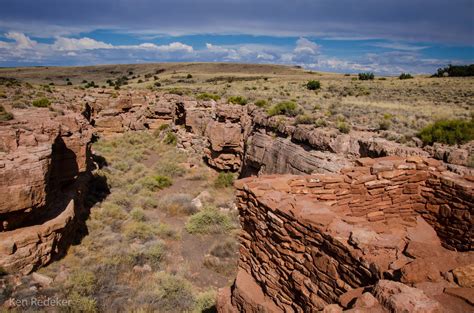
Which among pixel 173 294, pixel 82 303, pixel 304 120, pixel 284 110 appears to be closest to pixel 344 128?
pixel 304 120

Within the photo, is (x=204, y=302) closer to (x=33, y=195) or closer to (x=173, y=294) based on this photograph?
(x=173, y=294)

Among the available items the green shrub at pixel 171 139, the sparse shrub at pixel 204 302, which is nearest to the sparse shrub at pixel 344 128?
the sparse shrub at pixel 204 302

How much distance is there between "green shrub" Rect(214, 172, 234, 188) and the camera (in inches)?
667

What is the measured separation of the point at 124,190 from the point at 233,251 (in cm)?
732

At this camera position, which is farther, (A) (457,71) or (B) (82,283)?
(A) (457,71)

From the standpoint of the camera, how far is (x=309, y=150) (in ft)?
39.5

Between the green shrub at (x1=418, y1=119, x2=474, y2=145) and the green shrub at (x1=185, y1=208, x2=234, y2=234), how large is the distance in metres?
7.95

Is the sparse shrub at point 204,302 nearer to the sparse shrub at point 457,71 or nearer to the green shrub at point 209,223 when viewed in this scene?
the green shrub at point 209,223

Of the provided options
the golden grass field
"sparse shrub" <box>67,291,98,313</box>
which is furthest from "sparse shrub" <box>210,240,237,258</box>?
the golden grass field

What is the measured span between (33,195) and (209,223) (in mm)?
6165

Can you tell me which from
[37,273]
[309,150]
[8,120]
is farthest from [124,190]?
[309,150]

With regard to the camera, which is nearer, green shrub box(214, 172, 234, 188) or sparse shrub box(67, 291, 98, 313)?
sparse shrub box(67, 291, 98, 313)

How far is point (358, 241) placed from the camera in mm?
3762

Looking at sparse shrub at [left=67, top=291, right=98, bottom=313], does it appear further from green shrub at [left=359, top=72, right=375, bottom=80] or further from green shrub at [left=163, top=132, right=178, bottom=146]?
green shrub at [left=359, top=72, right=375, bottom=80]
